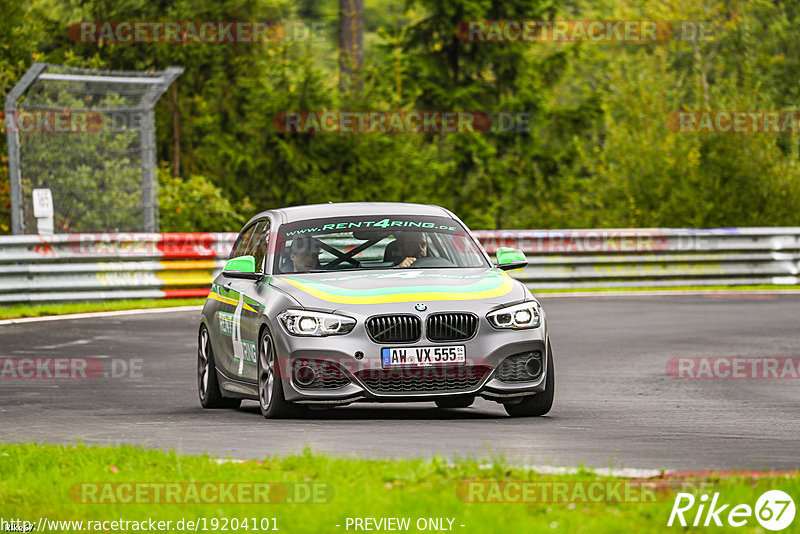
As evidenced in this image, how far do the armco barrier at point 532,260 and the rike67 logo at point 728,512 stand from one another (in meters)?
16.5

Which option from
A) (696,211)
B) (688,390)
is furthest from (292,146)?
(688,390)

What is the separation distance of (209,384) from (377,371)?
2.47 metres

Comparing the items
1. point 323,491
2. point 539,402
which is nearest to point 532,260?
point 539,402

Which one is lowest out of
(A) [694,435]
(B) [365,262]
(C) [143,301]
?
(C) [143,301]

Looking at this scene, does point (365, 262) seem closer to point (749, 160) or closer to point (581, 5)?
point (749, 160)

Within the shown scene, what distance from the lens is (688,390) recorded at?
13.3 metres

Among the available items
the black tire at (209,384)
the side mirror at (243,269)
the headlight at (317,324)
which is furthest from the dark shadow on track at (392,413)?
the side mirror at (243,269)

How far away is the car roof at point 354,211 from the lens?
39.0 feet

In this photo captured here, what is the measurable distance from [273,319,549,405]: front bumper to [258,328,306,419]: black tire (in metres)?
0.10

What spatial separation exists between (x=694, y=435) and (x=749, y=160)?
67.1 feet

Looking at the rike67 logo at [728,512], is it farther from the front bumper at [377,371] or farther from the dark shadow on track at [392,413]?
the dark shadow on track at [392,413]

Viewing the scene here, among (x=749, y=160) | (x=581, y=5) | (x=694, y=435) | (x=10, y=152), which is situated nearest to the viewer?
(x=694, y=435)

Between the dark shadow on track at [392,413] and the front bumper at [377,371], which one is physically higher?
the front bumper at [377,371]

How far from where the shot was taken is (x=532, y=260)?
25.7 m
